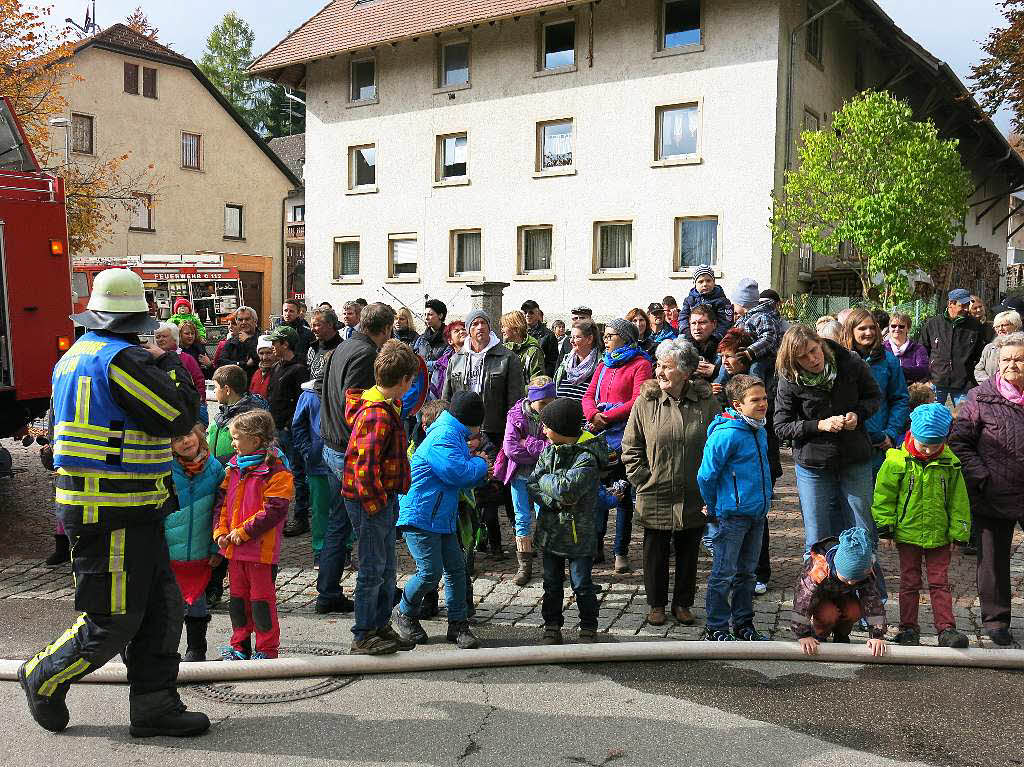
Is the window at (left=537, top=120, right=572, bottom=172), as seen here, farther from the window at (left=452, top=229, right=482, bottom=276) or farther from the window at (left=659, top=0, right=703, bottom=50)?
the window at (left=659, top=0, right=703, bottom=50)

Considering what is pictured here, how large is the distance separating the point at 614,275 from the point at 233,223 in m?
21.8

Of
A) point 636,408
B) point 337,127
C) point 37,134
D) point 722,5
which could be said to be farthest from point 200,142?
point 636,408

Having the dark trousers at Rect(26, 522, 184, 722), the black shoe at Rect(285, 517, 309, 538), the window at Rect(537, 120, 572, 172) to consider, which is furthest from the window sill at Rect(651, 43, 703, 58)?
the dark trousers at Rect(26, 522, 184, 722)

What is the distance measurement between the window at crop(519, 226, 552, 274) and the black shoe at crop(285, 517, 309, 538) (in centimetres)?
1932

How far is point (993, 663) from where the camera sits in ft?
Result: 16.8

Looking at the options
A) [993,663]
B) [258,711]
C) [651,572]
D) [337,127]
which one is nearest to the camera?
[258,711]

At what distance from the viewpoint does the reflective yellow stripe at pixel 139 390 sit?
4.04 m

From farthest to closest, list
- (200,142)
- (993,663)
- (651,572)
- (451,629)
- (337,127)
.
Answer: (200,142), (337,127), (651,572), (451,629), (993,663)

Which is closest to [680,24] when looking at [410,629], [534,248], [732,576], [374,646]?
[534,248]

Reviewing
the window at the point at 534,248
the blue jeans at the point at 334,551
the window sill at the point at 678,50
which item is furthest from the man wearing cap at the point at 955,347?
the window at the point at 534,248

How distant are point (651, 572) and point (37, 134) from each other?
21.9 metres

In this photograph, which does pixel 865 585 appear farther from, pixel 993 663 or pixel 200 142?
pixel 200 142

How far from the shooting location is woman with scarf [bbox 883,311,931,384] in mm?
8734

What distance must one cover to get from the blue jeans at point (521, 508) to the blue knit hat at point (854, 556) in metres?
2.48
